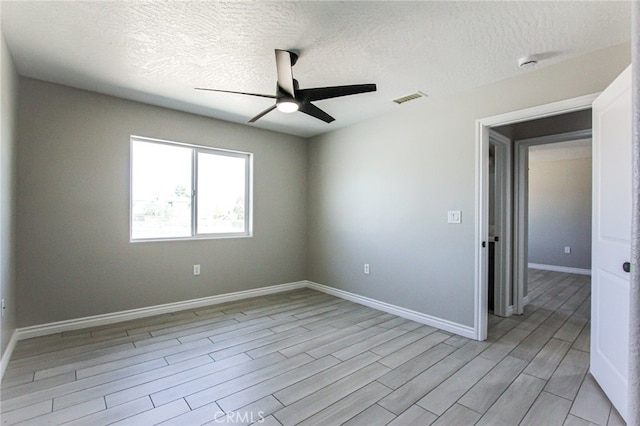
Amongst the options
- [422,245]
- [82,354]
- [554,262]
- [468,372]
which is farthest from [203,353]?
[554,262]

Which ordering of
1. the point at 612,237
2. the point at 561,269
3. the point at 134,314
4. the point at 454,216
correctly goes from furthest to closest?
the point at 561,269, the point at 134,314, the point at 454,216, the point at 612,237

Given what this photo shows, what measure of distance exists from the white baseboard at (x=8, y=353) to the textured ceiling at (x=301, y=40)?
235cm

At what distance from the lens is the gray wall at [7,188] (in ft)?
7.54

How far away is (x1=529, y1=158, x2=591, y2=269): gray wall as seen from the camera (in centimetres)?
607

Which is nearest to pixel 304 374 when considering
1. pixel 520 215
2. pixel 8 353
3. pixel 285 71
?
pixel 285 71

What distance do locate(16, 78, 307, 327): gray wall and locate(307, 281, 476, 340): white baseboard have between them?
1336mm

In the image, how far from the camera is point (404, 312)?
3574 mm

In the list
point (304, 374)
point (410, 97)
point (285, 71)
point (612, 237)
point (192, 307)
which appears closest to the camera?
point (612, 237)

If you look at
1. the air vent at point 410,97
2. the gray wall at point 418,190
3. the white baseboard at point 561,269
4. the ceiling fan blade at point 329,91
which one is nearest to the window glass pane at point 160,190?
the gray wall at point 418,190

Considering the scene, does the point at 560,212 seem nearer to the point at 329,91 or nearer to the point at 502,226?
the point at 502,226

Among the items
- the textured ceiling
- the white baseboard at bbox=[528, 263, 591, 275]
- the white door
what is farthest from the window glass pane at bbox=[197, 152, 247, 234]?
the white baseboard at bbox=[528, 263, 591, 275]

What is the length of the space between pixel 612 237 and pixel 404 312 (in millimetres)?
2071

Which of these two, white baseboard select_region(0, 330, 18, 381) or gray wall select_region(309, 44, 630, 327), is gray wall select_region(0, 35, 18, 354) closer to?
white baseboard select_region(0, 330, 18, 381)

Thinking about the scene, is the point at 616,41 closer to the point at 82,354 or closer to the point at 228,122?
the point at 228,122
